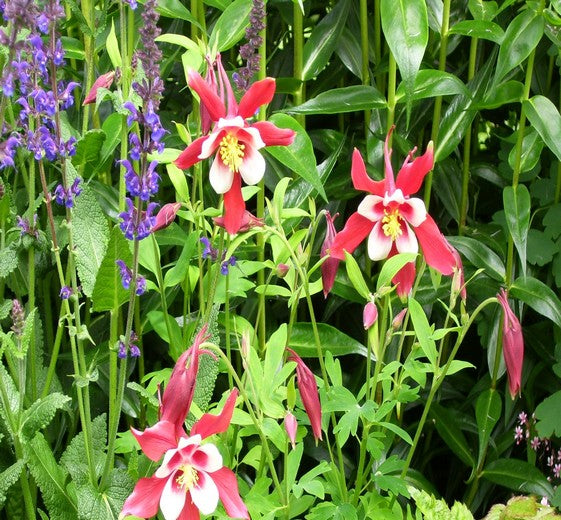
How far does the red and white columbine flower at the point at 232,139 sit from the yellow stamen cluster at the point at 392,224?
0.52 ft

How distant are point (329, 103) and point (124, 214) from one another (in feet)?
1.34

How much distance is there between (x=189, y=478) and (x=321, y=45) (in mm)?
725

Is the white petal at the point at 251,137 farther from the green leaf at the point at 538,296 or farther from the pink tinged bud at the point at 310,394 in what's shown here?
the green leaf at the point at 538,296

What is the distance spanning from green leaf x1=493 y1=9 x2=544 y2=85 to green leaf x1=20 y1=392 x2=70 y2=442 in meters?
0.67

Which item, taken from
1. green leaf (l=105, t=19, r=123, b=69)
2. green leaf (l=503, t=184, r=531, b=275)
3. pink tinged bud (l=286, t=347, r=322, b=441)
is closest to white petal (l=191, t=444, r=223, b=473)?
pink tinged bud (l=286, t=347, r=322, b=441)

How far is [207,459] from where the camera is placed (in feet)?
2.74

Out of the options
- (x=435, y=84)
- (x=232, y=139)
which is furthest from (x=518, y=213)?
(x=232, y=139)

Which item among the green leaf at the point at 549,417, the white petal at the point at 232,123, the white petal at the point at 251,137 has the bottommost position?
the green leaf at the point at 549,417

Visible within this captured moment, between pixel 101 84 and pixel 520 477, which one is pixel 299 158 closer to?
pixel 101 84

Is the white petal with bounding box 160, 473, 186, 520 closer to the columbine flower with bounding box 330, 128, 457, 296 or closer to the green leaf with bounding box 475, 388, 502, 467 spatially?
the columbine flower with bounding box 330, 128, 457, 296

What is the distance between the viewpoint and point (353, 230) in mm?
989

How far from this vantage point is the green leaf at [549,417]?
1.40 metres

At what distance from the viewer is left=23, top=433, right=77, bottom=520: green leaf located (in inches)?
42.1

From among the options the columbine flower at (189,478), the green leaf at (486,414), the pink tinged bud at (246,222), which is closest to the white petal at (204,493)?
the columbine flower at (189,478)
